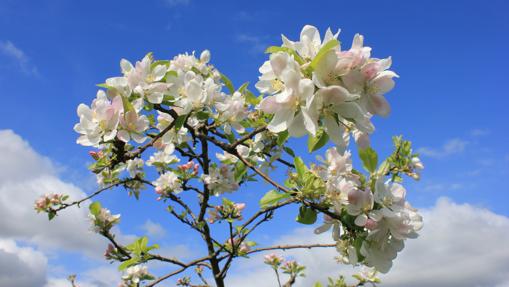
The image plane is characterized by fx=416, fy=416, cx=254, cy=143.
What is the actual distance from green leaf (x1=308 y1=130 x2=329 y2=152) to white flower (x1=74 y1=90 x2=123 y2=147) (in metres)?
0.71

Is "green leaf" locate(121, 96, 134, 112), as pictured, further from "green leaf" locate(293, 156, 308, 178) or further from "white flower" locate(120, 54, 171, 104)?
"green leaf" locate(293, 156, 308, 178)

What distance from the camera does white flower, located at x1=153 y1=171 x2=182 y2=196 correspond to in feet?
11.1

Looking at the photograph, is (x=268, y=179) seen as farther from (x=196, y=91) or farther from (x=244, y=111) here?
(x=244, y=111)

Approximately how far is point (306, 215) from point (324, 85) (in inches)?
20.7

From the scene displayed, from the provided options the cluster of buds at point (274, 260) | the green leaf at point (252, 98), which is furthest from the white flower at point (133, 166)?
the cluster of buds at point (274, 260)

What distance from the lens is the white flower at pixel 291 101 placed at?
1.10 meters

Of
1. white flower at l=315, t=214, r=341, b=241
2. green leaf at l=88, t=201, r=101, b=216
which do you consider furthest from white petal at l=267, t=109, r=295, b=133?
green leaf at l=88, t=201, r=101, b=216

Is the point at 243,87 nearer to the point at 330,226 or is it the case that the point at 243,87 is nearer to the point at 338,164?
the point at 338,164

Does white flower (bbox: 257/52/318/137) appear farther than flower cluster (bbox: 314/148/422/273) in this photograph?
No

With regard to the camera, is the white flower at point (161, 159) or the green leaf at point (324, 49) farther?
the white flower at point (161, 159)

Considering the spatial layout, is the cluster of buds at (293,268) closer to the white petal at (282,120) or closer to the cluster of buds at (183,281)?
A: the cluster of buds at (183,281)

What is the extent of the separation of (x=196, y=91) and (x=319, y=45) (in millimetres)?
671

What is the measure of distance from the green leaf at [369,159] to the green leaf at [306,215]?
9.7 inches

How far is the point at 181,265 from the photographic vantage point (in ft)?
9.73
